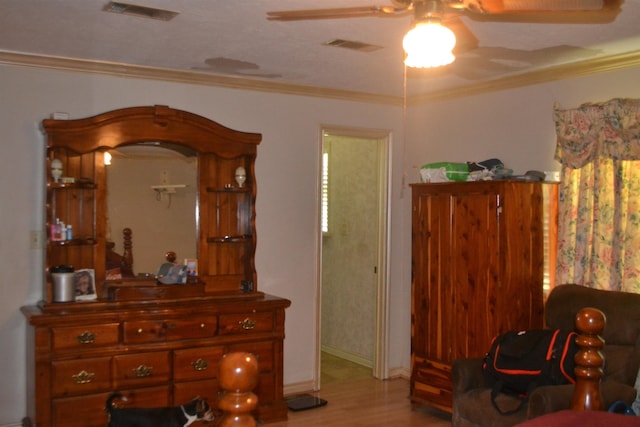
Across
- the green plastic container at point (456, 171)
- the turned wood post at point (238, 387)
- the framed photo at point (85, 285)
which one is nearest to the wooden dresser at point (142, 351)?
the framed photo at point (85, 285)

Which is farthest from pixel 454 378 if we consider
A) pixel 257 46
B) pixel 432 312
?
pixel 257 46

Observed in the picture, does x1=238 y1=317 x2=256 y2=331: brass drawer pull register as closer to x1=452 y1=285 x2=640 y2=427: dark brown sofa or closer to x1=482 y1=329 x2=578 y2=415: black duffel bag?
x1=452 y1=285 x2=640 y2=427: dark brown sofa

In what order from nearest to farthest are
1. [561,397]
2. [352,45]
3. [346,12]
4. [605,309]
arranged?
1. [346,12]
2. [561,397]
3. [605,309]
4. [352,45]

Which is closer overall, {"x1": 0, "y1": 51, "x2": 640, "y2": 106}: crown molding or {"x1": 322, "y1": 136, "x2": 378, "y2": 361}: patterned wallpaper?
{"x1": 0, "y1": 51, "x2": 640, "y2": 106}: crown molding

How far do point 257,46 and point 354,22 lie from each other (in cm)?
79

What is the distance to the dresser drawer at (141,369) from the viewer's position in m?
4.16

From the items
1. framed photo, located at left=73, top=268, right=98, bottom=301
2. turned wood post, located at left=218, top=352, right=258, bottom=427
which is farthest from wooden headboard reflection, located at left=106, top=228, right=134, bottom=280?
turned wood post, located at left=218, top=352, right=258, bottom=427

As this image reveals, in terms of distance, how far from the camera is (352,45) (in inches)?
158

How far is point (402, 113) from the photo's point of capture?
587 centimetres

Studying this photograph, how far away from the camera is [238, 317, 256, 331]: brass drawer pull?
4.59 metres

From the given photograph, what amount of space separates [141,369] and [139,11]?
2.19 metres

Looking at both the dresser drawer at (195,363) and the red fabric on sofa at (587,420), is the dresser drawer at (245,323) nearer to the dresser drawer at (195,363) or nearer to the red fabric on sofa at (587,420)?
the dresser drawer at (195,363)

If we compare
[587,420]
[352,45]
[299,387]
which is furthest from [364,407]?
[587,420]

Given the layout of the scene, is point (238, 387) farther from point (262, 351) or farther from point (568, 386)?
point (262, 351)
